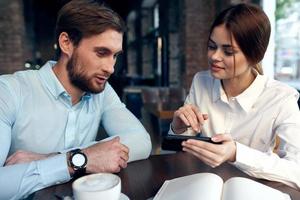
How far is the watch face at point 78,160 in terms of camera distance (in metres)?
1.01

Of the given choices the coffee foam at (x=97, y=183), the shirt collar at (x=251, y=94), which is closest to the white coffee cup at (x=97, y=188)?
the coffee foam at (x=97, y=183)

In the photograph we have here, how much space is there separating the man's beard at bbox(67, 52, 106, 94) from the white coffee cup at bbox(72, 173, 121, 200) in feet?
2.02

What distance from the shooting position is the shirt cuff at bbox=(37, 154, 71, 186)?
0.98 metres

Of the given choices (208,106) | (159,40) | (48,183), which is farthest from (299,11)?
(159,40)

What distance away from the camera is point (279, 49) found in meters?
3.87

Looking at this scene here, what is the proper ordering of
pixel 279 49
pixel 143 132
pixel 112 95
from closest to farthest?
pixel 143 132, pixel 112 95, pixel 279 49

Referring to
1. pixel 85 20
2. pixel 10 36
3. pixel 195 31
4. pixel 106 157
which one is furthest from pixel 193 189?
pixel 10 36

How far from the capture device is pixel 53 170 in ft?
3.24

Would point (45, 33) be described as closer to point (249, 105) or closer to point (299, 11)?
point (299, 11)

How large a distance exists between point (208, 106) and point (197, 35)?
3773 millimetres

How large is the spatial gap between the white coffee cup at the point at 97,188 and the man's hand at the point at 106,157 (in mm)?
299

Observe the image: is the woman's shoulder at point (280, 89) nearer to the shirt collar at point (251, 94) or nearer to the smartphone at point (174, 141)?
the shirt collar at point (251, 94)

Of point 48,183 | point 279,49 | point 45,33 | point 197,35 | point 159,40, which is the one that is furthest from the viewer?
point 45,33

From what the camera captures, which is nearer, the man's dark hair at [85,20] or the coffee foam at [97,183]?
the coffee foam at [97,183]
